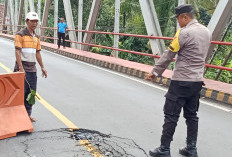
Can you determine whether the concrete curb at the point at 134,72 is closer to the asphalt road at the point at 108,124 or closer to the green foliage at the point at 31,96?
the asphalt road at the point at 108,124

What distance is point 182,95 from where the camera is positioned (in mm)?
3568

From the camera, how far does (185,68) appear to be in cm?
353

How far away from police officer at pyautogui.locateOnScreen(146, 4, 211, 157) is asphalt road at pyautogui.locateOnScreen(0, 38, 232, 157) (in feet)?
1.44

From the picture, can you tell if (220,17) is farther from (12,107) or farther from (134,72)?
(12,107)

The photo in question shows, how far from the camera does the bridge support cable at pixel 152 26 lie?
9958mm

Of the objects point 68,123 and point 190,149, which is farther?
point 68,123

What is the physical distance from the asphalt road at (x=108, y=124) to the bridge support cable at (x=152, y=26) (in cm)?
Result: 233

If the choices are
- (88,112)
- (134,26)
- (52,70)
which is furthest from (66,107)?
(134,26)

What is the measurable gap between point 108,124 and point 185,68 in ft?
5.80

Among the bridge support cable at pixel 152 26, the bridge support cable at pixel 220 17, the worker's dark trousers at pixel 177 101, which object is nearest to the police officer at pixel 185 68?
the worker's dark trousers at pixel 177 101

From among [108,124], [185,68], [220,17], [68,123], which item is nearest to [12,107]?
[68,123]

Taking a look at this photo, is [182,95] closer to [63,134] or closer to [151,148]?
[151,148]

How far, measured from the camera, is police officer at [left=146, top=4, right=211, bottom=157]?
135 inches

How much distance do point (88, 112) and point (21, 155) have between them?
1.93m
